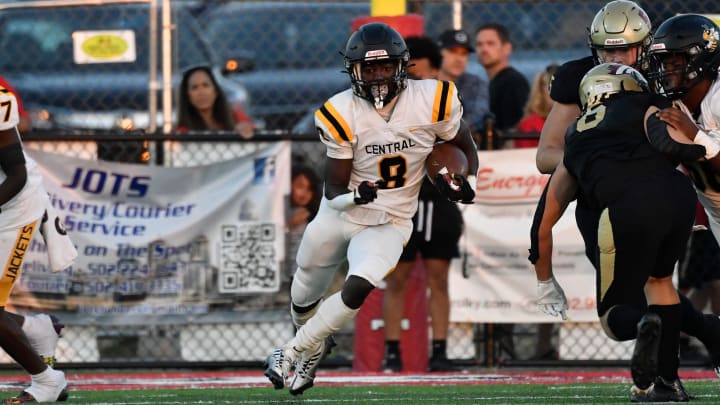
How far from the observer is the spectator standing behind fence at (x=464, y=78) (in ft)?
31.4

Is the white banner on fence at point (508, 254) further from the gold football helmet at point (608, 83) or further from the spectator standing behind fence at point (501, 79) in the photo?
the gold football helmet at point (608, 83)

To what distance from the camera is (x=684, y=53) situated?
19.5 feet

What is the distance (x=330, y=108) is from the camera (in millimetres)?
6641

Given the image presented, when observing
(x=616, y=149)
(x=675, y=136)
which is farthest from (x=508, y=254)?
(x=675, y=136)

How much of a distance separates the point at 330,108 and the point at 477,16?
7467 mm

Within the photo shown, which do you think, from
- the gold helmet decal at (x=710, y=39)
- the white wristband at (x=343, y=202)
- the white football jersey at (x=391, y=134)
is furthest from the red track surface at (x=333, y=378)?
the gold helmet decal at (x=710, y=39)

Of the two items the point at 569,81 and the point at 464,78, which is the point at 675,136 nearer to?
the point at 569,81

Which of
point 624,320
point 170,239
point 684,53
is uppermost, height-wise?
point 684,53

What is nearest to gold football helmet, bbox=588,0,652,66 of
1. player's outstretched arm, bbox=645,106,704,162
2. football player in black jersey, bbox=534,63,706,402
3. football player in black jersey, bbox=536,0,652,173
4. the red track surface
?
football player in black jersey, bbox=536,0,652,173

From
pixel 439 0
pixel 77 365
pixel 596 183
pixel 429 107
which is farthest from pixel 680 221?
pixel 77 365

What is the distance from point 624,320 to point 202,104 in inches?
192

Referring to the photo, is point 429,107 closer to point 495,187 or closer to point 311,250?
point 311,250

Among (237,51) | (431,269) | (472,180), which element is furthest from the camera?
(237,51)

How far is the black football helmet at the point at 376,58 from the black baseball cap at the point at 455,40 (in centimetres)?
320
